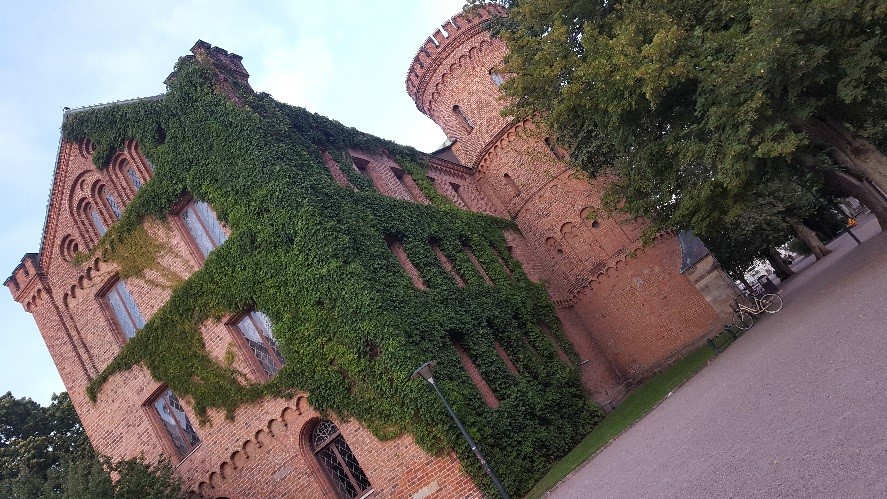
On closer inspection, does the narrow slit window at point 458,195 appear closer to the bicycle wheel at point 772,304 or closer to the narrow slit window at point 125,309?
the bicycle wheel at point 772,304

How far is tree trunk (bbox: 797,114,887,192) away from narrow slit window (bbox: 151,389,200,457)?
1706cm

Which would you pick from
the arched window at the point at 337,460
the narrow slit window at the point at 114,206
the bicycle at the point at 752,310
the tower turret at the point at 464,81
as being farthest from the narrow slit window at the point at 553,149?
the narrow slit window at the point at 114,206

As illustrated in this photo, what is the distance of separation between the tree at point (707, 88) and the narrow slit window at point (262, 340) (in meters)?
8.50

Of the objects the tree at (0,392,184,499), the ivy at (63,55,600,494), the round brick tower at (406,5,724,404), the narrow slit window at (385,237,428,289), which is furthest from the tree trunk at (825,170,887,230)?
the tree at (0,392,184,499)

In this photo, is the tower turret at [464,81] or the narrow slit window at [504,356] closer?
the narrow slit window at [504,356]

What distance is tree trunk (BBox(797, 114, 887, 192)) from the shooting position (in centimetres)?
1320

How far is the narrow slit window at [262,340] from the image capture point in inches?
605

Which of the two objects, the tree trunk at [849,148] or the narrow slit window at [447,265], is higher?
the narrow slit window at [447,265]

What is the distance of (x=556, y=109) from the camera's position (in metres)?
13.7

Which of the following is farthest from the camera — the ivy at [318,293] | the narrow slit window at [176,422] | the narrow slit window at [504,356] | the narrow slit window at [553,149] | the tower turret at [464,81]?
the tower turret at [464,81]

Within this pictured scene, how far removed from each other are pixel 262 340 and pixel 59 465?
1257 cm

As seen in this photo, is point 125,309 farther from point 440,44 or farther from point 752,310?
point 752,310

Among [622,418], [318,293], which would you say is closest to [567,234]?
[622,418]

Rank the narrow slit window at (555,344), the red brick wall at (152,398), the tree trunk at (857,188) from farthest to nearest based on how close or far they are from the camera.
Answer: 1. the narrow slit window at (555,344)
2. the tree trunk at (857,188)
3. the red brick wall at (152,398)
